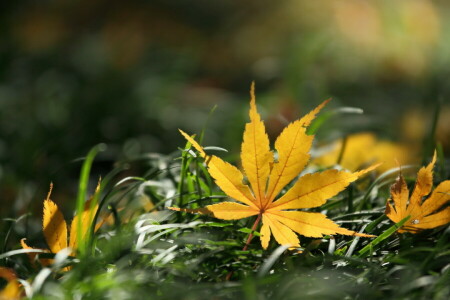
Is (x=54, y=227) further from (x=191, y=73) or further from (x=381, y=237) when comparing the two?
(x=191, y=73)

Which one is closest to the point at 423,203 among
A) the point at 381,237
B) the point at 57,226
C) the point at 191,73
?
the point at 381,237

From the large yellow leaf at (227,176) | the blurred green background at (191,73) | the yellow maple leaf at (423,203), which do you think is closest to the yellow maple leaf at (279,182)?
the large yellow leaf at (227,176)

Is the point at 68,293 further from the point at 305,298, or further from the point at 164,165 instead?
the point at 164,165

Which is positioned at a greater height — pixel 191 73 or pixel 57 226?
pixel 191 73

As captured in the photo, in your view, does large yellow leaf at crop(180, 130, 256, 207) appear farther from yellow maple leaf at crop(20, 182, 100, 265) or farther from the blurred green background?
the blurred green background

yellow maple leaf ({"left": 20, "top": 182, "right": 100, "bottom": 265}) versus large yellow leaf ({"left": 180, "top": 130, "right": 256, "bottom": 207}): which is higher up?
large yellow leaf ({"left": 180, "top": 130, "right": 256, "bottom": 207})

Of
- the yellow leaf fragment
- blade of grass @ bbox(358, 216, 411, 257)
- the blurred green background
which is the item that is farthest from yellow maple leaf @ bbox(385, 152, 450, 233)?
the blurred green background
